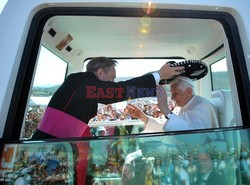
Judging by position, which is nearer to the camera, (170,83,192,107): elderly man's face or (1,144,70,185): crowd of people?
(1,144,70,185): crowd of people

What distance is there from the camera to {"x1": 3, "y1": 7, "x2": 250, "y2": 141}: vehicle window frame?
1.06m

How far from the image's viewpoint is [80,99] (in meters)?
1.46

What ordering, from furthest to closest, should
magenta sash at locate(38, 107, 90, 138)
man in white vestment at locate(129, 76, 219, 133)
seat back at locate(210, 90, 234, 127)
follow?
seat back at locate(210, 90, 234, 127) < man in white vestment at locate(129, 76, 219, 133) < magenta sash at locate(38, 107, 90, 138)

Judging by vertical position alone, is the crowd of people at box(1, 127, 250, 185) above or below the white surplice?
below

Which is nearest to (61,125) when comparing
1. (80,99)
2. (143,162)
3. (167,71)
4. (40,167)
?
(80,99)

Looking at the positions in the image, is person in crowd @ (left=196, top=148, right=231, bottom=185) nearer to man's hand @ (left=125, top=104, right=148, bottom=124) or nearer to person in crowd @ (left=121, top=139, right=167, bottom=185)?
person in crowd @ (left=121, top=139, right=167, bottom=185)

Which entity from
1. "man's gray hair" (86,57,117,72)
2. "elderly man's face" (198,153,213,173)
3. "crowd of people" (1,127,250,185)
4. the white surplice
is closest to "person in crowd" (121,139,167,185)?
"crowd of people" (1,127,250,185)

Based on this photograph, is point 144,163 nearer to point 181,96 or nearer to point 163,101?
point 163,101

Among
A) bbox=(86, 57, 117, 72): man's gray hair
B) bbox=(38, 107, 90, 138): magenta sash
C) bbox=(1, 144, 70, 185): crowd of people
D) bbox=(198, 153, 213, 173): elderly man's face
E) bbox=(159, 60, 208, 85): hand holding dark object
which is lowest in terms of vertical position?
bbox=(1, 144, 70, 185): crowd of people

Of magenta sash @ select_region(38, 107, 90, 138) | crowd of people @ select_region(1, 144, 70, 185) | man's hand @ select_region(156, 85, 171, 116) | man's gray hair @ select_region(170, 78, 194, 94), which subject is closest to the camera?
crowd of people @ select_region(1, 144, 70, 185)

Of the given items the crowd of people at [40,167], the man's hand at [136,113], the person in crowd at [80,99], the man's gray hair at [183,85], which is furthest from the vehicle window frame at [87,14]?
the man's hand at [136,113]

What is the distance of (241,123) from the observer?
3.82 feet

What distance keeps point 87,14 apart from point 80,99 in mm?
472

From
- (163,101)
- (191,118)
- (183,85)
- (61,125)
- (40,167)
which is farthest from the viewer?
(183,85)
